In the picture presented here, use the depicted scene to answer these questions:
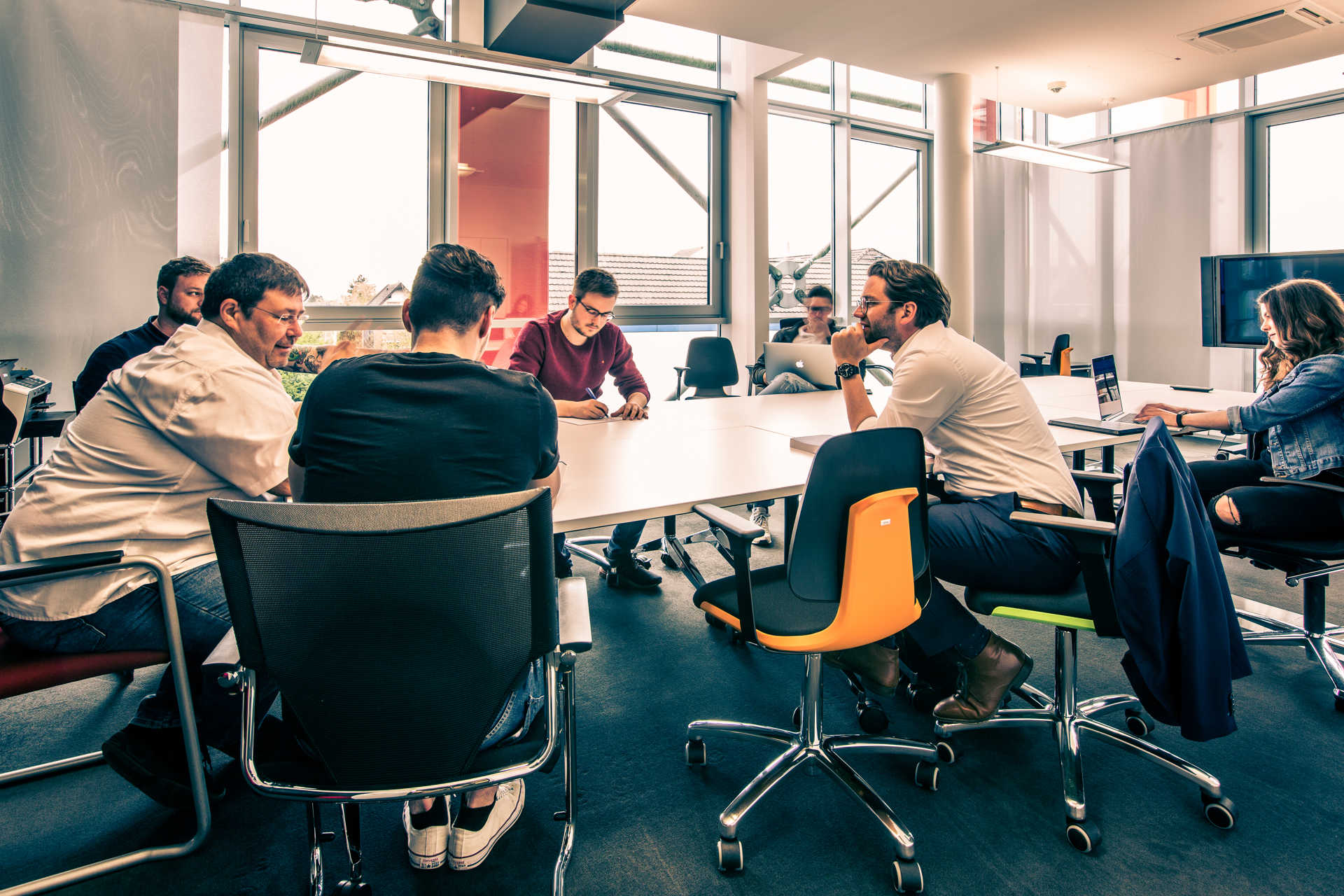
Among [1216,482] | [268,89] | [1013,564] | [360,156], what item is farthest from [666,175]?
[1013,564]

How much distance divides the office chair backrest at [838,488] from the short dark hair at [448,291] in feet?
2.60

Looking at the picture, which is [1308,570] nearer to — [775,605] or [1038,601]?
[1038,601]

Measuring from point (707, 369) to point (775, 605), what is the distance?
3877 mm

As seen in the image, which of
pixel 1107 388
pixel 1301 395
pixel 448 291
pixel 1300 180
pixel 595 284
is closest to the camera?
pixel 448 291

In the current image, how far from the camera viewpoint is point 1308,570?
249 cm

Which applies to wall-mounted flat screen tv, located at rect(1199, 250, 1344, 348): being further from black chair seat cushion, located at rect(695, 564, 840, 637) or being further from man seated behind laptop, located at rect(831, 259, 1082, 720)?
black chair seat cushion, located at rect(695, 564, 840, 637)

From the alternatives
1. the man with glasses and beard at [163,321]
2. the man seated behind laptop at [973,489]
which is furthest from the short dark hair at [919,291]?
the man with glasses and beard at [163,321]

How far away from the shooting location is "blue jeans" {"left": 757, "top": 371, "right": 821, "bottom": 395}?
14.4ft

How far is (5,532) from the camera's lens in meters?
1.69

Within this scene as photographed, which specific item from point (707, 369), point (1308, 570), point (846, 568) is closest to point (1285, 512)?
point (1308, 570)

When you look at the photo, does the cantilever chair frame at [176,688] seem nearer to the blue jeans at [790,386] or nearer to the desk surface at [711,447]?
the desk surface at [711,447]

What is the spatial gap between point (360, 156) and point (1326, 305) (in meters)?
5.30

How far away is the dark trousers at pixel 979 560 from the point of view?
2.00 metres

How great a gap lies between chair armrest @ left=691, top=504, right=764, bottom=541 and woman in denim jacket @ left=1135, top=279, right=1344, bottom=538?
1.75m
